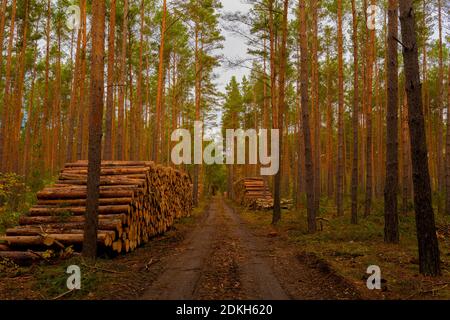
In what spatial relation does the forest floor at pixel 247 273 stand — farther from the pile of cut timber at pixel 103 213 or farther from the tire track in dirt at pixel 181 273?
the pile of cut timber at pixel 103 213

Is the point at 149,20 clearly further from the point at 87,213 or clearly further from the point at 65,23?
the point at 87,213

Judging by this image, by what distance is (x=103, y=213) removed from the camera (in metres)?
8.95

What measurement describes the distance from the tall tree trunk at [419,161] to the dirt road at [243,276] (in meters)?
1.55

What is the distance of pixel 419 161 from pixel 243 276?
3.63m

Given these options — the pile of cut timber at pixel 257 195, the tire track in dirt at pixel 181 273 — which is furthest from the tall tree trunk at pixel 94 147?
the pile of cut timber at pixel 257 195

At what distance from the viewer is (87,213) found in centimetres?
730

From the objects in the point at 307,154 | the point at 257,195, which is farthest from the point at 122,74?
the point at 257,195

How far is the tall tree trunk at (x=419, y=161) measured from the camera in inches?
235

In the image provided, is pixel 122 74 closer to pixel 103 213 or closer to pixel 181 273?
pixel 103 213

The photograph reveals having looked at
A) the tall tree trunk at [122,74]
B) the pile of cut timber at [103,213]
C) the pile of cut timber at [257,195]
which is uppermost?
the tall tree trunk at [122,74]

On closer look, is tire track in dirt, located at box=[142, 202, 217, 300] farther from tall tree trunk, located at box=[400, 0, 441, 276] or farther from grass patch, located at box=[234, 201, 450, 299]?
tall tree trunk, located at box=[400, 0, 441, 276]

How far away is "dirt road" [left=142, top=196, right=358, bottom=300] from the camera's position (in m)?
5.34

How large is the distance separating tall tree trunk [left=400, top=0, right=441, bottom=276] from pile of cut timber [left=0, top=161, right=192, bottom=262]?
619 cm
